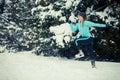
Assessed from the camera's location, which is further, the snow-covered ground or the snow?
the snow

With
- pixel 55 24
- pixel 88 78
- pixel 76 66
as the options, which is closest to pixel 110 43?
pixel 55 24

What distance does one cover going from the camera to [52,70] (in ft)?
19.8

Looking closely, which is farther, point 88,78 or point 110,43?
point 110,43

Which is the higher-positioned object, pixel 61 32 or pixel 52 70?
pixel 61 32

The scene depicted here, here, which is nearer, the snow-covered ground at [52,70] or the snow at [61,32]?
the snow-covered ground at [52,70]

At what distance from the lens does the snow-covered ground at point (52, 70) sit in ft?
18.5

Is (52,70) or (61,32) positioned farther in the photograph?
(61,32)

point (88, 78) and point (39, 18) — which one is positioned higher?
point (39, 18)

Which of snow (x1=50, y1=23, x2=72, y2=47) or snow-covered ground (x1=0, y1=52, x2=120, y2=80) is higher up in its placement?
snow (x1=50, y1=23, x2=72, y2=47)

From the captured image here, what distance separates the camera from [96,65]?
650 cm

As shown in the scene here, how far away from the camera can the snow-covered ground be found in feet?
18.5

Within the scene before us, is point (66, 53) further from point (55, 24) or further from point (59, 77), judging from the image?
point (59, 77)

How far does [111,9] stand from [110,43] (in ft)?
4.14

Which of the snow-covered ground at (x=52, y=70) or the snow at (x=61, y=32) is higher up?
the snow at (x=61, y=32)
